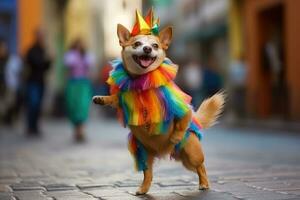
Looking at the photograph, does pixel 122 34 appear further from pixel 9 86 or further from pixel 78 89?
pixel 9 86

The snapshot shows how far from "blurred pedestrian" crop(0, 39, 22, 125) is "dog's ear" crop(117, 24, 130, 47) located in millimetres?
13294

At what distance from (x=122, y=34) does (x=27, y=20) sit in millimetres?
19032

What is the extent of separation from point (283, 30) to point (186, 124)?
15.4m

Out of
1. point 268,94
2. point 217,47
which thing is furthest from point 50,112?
point 217,47

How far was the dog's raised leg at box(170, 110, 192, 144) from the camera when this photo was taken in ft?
17.7

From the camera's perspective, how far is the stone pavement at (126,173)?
5461 millimetres

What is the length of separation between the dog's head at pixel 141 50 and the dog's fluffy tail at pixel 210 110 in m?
0.67

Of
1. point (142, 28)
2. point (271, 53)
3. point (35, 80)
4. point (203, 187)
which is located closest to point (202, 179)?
point (203, 187)

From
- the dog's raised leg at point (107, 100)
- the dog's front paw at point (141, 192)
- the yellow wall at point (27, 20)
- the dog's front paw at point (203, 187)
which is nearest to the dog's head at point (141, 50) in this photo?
the dog's raised leg at point (107, 100)

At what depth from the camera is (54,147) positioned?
37.1 ft

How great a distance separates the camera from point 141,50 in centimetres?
529

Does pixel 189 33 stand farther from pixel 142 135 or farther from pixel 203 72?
pixel 142 135

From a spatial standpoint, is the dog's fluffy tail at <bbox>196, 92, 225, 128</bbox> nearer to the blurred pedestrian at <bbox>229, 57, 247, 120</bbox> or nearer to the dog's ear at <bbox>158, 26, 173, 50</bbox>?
the dog's ear at <bbox>158, 26, 173, 50</bbox>

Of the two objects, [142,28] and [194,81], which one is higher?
[194,81]
